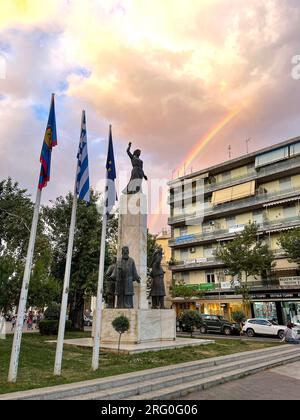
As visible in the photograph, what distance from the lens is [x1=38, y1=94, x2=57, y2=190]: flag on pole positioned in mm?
8125

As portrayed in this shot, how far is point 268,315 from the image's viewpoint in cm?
3584

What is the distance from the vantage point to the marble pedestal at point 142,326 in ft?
42.3

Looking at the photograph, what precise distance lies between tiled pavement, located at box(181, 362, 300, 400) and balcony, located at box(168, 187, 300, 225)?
28.9 metres

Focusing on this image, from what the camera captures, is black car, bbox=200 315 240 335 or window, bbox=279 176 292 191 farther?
window, bbox=279 176 292 191

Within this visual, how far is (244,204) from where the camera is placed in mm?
40188

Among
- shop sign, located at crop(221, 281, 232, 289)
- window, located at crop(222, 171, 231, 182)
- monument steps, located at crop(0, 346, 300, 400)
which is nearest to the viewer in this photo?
monument steps, located at crop(0, 346, 300, 400)

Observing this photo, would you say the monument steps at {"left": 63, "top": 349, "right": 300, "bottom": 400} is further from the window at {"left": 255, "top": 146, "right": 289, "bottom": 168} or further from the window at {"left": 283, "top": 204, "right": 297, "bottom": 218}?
the window at {"left": 255, "top": 146, "right": 289, "bottom": 168}

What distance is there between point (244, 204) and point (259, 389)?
33400mm

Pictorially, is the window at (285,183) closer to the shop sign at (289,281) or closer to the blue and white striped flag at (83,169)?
the shop sign at (289,281)

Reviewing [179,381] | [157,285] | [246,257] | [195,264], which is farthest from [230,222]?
[179,381]

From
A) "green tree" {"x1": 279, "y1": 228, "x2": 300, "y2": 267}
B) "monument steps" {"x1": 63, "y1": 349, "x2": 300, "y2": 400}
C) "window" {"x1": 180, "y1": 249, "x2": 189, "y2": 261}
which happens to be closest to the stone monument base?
"monument steps" {"x1": 63, "y1": 349, "x2": 300, "y2": 400}

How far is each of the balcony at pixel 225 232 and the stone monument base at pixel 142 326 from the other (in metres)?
25.0

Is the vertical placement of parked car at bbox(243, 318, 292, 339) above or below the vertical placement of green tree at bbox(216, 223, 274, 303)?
below
